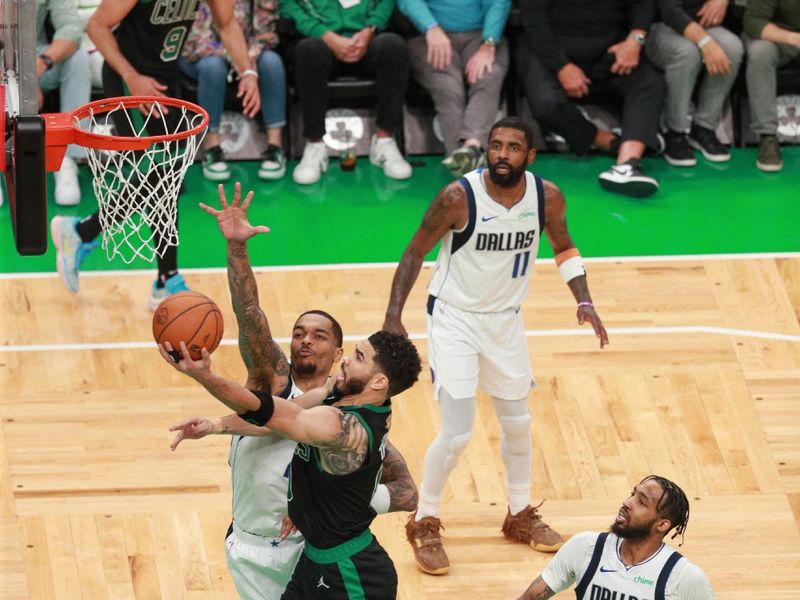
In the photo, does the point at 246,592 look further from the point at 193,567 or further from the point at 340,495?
the point at 193,567

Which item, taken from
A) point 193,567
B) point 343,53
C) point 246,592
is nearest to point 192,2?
point 343,53

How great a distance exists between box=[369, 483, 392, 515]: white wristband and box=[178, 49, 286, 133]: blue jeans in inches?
188

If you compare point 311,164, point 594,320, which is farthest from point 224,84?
point 594,320

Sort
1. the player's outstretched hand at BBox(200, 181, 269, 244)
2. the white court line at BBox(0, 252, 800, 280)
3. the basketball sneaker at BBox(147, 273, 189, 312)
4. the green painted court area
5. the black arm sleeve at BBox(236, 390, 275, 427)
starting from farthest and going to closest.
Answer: the green painted court area → the white court line at BBox(0, 252, 800, 280) → the basketball sneaker at BBox(147, 273, 189, 312) → the player's outstretched hand at BBox(200, 181, 269, 244) → the black arm sleeve at BBox(236, 390, 275, 427)

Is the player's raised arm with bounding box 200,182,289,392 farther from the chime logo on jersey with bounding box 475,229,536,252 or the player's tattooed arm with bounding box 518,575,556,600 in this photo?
the chime logo on jersey with bounding box 475,229,536,252

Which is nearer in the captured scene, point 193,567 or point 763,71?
point 193,567

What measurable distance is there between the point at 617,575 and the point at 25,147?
2.69 m

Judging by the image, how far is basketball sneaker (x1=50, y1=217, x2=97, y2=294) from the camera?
9.34 m

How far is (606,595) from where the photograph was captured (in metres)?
6.07

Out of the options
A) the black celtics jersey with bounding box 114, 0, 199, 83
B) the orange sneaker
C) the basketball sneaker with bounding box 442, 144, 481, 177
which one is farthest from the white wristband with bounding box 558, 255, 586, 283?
the basketball sneaker with bounding box 442, 144, 481, 177

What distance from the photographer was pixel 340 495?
5.68 m

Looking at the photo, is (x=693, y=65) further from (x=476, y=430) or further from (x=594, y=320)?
(x=594, y=320)

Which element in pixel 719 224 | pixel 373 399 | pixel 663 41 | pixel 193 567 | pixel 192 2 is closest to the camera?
pixel 373 399

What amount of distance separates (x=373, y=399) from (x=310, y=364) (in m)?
0.48
